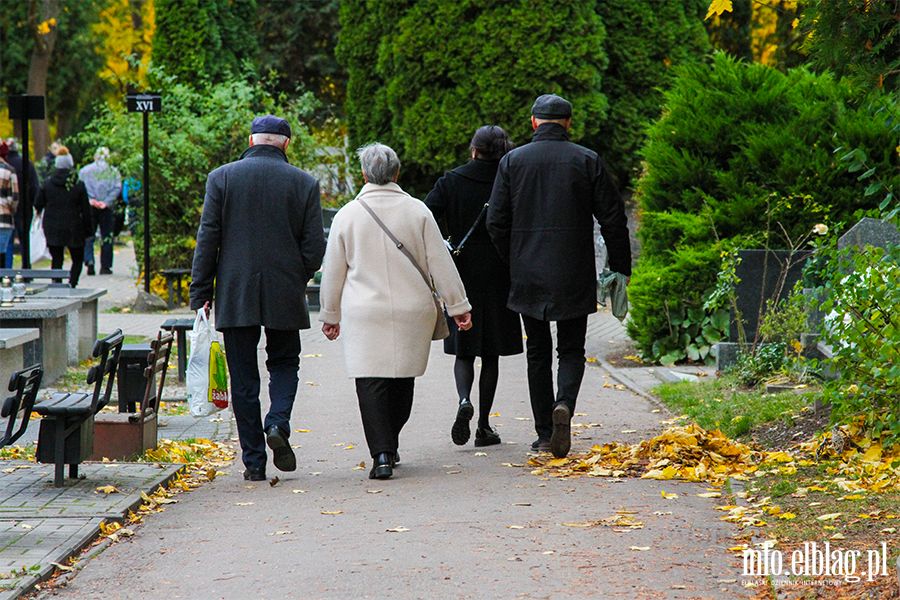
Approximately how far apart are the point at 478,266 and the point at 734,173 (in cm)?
391

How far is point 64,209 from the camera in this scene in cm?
1712

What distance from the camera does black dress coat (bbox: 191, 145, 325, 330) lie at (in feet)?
20.0

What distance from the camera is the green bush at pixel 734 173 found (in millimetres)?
9672

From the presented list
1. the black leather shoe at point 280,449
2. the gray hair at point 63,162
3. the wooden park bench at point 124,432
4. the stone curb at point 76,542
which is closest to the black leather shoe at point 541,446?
the black leather shoe at point 280,449

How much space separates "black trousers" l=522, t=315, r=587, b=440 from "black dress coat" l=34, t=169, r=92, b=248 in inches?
470

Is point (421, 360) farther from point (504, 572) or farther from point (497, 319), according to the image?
point (504, 572)

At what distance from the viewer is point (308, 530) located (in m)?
5.03

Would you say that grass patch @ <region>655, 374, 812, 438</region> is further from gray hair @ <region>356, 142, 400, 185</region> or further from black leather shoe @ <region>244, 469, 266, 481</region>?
black leather shoe @ <region>244, 469, 266, 481</region>

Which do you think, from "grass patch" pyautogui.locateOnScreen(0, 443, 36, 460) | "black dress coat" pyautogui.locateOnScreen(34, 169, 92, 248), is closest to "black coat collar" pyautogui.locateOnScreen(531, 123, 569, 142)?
"grass patch" pyautogui.locateOnScreen(0, 443, 36, 460)

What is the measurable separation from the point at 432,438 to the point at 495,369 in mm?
717

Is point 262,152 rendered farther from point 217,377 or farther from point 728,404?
point 728,404

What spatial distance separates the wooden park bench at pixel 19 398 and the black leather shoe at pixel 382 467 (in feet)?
5.73

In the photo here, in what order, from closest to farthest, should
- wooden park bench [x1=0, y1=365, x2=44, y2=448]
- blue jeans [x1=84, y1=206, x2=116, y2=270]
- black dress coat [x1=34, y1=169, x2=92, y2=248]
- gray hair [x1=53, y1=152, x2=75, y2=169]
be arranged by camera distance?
wooden park bench [x1=0, y1=365, x2=44, y2=448] → black dress coat [x1=34, y1=169, x2=92, y2=248] → gray hair [x1=53, y1=152, x2=75, y2=169] → blue jeans [x1=84, y1=206, x2=116, y2=270]

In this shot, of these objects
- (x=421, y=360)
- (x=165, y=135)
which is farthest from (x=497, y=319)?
(x=165, y=135)
